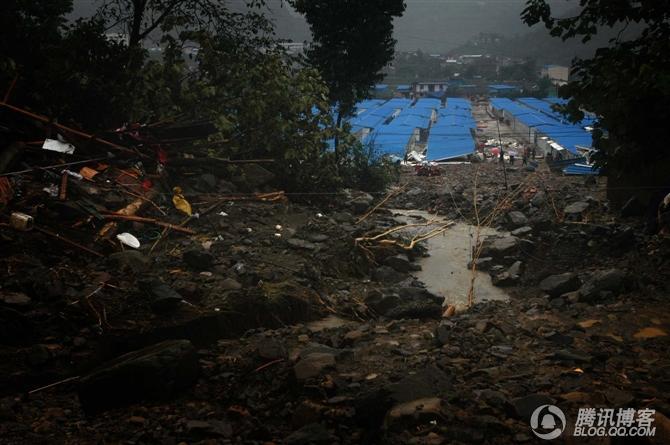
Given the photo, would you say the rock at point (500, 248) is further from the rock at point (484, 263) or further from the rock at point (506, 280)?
the rock at point (506, 280)

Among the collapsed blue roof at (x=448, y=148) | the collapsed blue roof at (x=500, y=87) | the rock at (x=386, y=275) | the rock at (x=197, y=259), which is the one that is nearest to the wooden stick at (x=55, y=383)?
the rock at (x=197, y=259)

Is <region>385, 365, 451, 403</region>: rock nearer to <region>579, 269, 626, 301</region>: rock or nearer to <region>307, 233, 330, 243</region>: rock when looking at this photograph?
<region>579, 269, 626, 301</region>: rock

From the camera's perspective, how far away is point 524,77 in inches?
1997

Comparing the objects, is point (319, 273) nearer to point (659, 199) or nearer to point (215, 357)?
point (215, 357)

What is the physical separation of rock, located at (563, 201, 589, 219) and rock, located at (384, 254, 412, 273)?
4.50 m

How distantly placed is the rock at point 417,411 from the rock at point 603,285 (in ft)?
12.7

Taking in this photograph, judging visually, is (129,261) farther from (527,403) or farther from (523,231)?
(523,231)

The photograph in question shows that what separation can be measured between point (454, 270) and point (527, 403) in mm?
6040

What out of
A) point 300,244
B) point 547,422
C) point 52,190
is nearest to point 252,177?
point 300,244

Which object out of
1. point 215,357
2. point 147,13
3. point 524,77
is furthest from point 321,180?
point 524,77

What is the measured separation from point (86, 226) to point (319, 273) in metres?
3.02

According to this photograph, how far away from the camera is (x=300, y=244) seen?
7.26m

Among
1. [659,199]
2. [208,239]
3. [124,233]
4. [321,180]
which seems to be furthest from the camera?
[321,180]

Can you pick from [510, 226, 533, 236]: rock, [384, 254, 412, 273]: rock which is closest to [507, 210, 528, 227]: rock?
[510, 226, 533, 236]: rock
